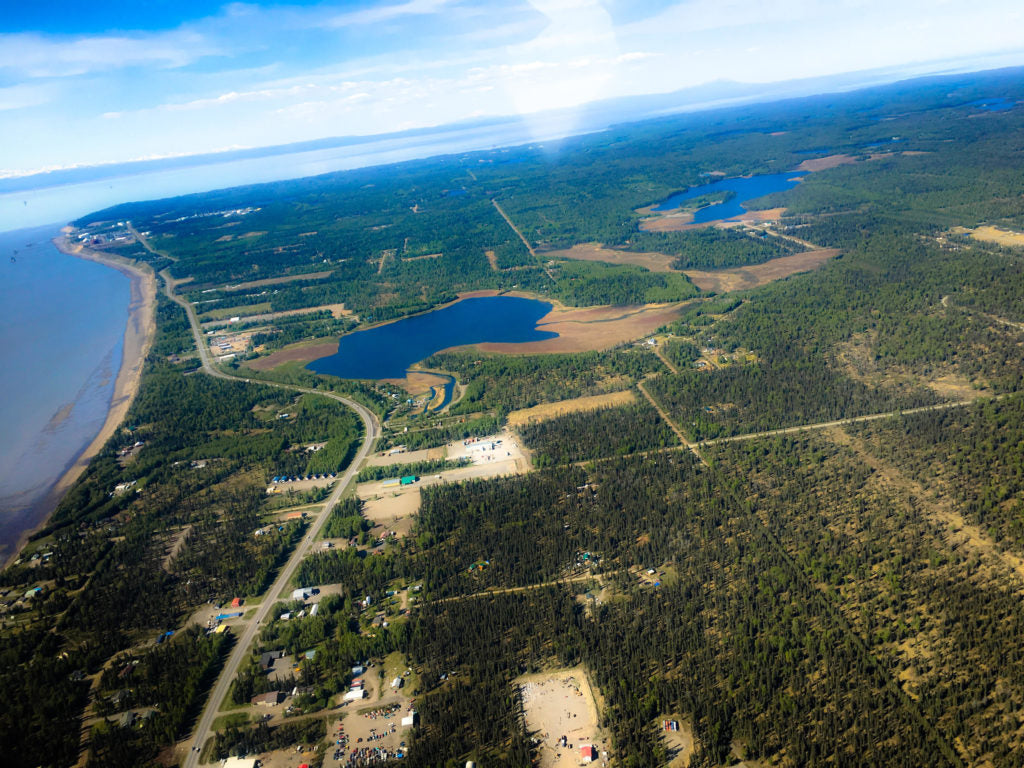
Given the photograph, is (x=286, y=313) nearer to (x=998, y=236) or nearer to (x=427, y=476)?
(x=427, y=476)

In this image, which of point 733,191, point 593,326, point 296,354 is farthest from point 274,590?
point 733,191

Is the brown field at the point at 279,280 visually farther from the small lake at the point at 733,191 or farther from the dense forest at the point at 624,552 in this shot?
the small lake at the point at 733,191

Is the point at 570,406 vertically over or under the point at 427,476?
over

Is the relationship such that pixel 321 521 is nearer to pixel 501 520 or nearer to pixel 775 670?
pixel 501 520

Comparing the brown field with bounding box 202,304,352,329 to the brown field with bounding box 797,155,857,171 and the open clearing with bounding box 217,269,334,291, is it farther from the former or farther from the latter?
the brown field with bounding box 797,155,857,171

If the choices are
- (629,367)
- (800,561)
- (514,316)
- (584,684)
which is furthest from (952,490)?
(514,316)

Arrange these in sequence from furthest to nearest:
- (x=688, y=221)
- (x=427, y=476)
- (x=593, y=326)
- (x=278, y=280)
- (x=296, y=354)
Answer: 1. (x=688, y=221)
2. (x=278, y=280)
3. (x=296, y=354)
4. (x=593, y=326)
5. (x=427, y=476)
